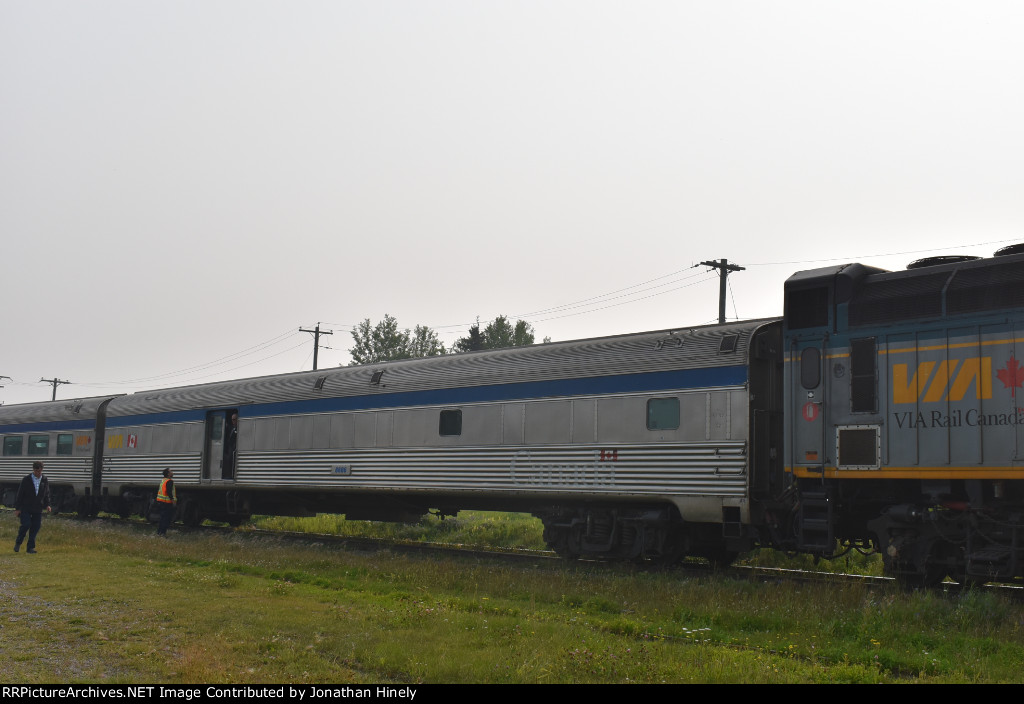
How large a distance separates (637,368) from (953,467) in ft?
16.8

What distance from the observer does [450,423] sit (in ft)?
59.0

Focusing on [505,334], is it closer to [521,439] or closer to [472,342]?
[472,342]

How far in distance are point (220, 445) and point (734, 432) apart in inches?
588

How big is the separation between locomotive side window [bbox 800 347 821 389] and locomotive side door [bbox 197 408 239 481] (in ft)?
49.3

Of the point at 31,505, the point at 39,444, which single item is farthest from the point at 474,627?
the point at 39,444

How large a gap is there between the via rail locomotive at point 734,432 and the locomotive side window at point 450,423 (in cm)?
4

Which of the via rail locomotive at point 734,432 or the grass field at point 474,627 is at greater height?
the via rail locomotive at point 734,432

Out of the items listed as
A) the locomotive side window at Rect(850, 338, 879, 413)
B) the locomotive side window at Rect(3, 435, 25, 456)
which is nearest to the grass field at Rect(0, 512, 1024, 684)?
the locomotive side window at Rect(850, 338, 879, 413)

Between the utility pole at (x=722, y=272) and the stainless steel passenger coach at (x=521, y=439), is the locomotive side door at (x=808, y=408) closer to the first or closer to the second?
the stainless steel passenger coach at (x=521, y=439)

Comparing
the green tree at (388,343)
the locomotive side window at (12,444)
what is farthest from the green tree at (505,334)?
the locomotive side window at (12,444)

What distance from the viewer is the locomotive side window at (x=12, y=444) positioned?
102 ft

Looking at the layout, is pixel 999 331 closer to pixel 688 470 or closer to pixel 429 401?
pixel 688 470

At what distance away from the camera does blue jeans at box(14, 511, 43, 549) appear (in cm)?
1697

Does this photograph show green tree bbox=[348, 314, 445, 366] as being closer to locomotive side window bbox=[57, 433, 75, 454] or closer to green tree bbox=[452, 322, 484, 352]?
green tree bbox=[452, 322, 484, 352]
